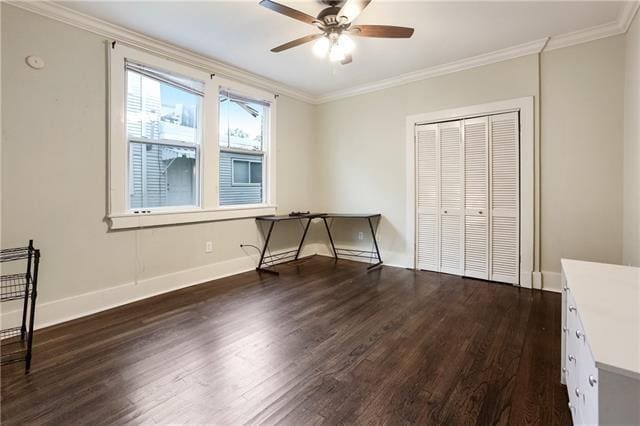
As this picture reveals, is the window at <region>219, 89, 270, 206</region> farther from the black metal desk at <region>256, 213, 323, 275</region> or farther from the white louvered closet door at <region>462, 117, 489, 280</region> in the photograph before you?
the white louvered closet door at <region>462, 117, 489, 280</region>

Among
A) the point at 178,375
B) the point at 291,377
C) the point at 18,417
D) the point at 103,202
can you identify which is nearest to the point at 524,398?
the point at 291,377

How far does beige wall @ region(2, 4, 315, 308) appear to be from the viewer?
2.36m

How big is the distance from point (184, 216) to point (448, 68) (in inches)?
141

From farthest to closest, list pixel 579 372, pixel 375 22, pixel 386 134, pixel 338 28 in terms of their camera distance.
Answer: pixel 386 134 → pixel 375 22 → pixel 338 28 → pixel 579 372

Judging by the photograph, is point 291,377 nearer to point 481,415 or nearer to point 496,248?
point 481,415

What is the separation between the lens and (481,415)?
150 centimetres

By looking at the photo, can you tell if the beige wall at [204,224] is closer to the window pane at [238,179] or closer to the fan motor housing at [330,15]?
the window pane at [238,179]

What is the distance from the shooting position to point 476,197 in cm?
371

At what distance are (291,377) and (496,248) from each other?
2.88 metres

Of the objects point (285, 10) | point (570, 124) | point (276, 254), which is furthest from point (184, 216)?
point (570, 124)

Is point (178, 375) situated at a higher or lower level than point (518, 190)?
lower

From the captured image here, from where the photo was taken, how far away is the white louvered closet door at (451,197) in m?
3.82

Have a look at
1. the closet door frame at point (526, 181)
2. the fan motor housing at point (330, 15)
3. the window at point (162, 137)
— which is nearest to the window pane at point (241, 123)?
the window at point (162, 137)

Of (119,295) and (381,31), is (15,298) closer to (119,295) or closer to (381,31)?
(119,295)
